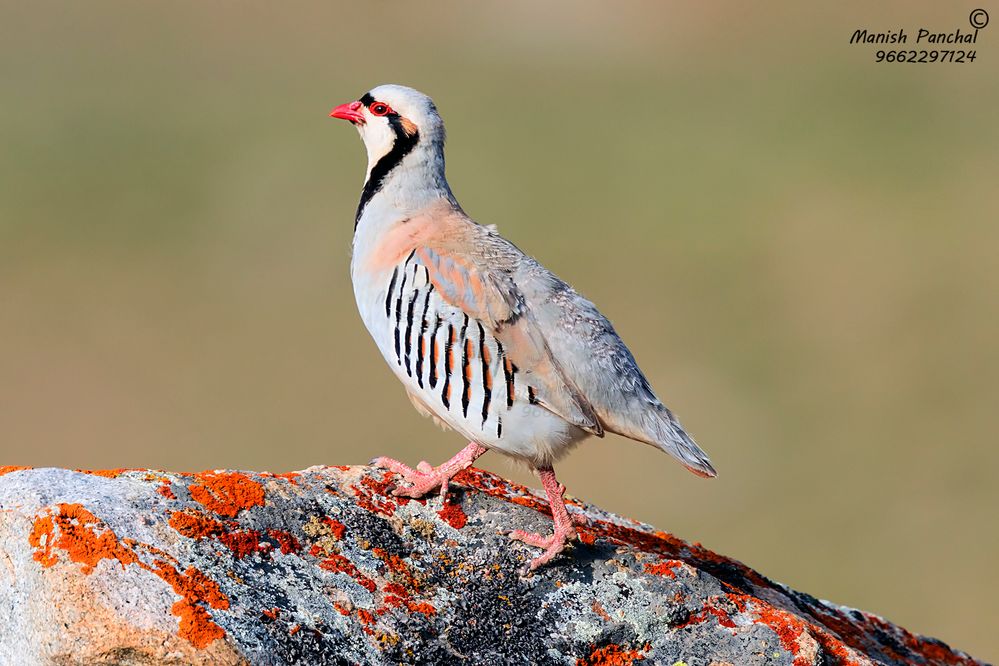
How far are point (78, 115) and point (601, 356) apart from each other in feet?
131

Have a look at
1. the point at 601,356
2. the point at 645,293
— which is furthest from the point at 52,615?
the point at 645,293

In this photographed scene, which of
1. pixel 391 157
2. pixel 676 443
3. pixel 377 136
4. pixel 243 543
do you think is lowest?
pixel 243 543

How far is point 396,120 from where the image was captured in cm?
756

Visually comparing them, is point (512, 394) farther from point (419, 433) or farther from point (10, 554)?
point (419, 433)

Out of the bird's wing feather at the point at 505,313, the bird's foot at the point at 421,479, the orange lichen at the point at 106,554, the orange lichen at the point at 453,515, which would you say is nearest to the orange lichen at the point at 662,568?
the bird's wing feather at the point at 505,313

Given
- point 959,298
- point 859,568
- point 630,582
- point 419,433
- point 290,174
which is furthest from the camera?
point 290,174

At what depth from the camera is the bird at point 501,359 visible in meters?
6.57

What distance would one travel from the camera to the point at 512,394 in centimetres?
655

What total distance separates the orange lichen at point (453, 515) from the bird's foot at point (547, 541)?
26cm

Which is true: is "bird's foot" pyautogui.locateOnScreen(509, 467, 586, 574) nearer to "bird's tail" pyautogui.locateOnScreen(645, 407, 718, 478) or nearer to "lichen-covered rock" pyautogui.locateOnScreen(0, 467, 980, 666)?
"lichen-covered rock" pyautogui.locateOnScreen(0, 467, 980, 666)

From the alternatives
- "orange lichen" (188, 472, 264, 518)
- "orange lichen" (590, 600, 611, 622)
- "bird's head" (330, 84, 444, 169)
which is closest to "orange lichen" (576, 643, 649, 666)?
"orange lichen" (590, 600, 611, 622)

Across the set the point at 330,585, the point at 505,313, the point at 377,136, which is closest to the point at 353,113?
the point at 377,136

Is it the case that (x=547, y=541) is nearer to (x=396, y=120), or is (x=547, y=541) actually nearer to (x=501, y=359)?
(x=501, y=359)

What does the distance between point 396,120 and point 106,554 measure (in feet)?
11.0
